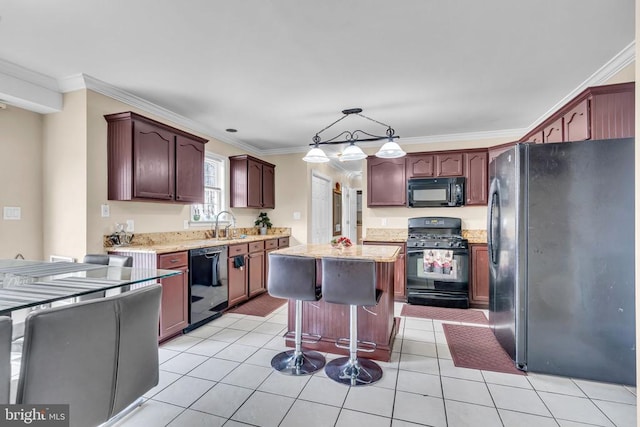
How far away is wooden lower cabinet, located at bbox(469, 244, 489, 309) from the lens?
4035mm

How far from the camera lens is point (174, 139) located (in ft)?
11.4

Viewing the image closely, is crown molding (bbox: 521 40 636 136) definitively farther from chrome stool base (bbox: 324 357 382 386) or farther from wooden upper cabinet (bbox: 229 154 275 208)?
wooden upper cabinet (bbox: 229 154 275 208)

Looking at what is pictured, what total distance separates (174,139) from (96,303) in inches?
110

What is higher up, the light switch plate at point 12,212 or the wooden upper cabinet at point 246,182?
the wooden upper cabinet at point 246,182

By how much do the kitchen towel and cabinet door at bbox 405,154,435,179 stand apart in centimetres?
268

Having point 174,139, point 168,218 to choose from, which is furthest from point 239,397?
point 174,139

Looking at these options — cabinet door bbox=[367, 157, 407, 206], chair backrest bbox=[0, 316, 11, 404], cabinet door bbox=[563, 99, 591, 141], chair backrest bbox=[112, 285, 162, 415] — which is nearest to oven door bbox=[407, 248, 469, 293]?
cabinet door bbox=[367, 157, 407, 206]

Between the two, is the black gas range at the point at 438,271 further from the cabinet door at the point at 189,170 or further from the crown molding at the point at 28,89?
the crown molding at the point at 28,89

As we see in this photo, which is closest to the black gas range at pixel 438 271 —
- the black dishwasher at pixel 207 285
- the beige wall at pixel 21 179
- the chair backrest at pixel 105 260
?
the black dishwasher at pixel 207 285

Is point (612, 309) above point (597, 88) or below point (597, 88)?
below

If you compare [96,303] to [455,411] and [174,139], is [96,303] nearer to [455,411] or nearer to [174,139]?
[455,411]

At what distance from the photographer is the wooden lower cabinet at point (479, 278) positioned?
4035 millimetres

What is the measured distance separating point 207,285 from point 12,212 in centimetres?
183

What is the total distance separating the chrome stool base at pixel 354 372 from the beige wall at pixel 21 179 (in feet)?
9.75
